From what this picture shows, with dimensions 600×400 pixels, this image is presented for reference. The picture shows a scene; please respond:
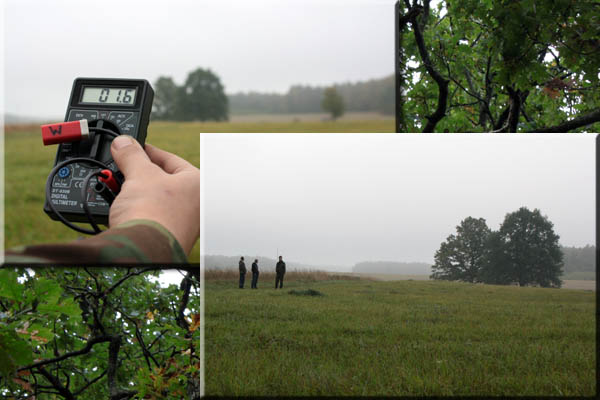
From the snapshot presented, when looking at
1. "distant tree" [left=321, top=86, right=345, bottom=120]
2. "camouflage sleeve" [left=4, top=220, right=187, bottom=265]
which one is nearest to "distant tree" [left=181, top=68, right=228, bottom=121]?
"distant tree" [left=321, top=86, right=345, bottom=120]

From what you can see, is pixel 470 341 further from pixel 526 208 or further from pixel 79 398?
pixel 79 398

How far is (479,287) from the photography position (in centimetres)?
260

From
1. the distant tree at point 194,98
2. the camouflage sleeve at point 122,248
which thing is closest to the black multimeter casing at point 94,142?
the camouflage sleeve at point 122,248

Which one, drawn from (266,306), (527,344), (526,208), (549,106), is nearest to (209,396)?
(266,306)

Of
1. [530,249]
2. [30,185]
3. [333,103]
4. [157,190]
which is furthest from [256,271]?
[333,103]

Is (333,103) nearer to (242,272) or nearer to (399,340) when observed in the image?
(242,272)

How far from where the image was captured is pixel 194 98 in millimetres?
16469

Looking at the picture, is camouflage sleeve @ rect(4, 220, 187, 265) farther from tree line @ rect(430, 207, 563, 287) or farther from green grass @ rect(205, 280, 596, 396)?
tree line @ rect(430, 207, 563, 287)

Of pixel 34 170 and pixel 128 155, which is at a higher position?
pixel 34 170

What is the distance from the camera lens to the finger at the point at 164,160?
2.22 metres

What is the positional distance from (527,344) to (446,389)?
43cm

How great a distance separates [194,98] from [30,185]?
36.6 feet

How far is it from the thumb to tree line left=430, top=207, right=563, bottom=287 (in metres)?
1.40

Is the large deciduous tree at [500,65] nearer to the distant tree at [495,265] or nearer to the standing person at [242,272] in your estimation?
the distant tree at [495,265]
